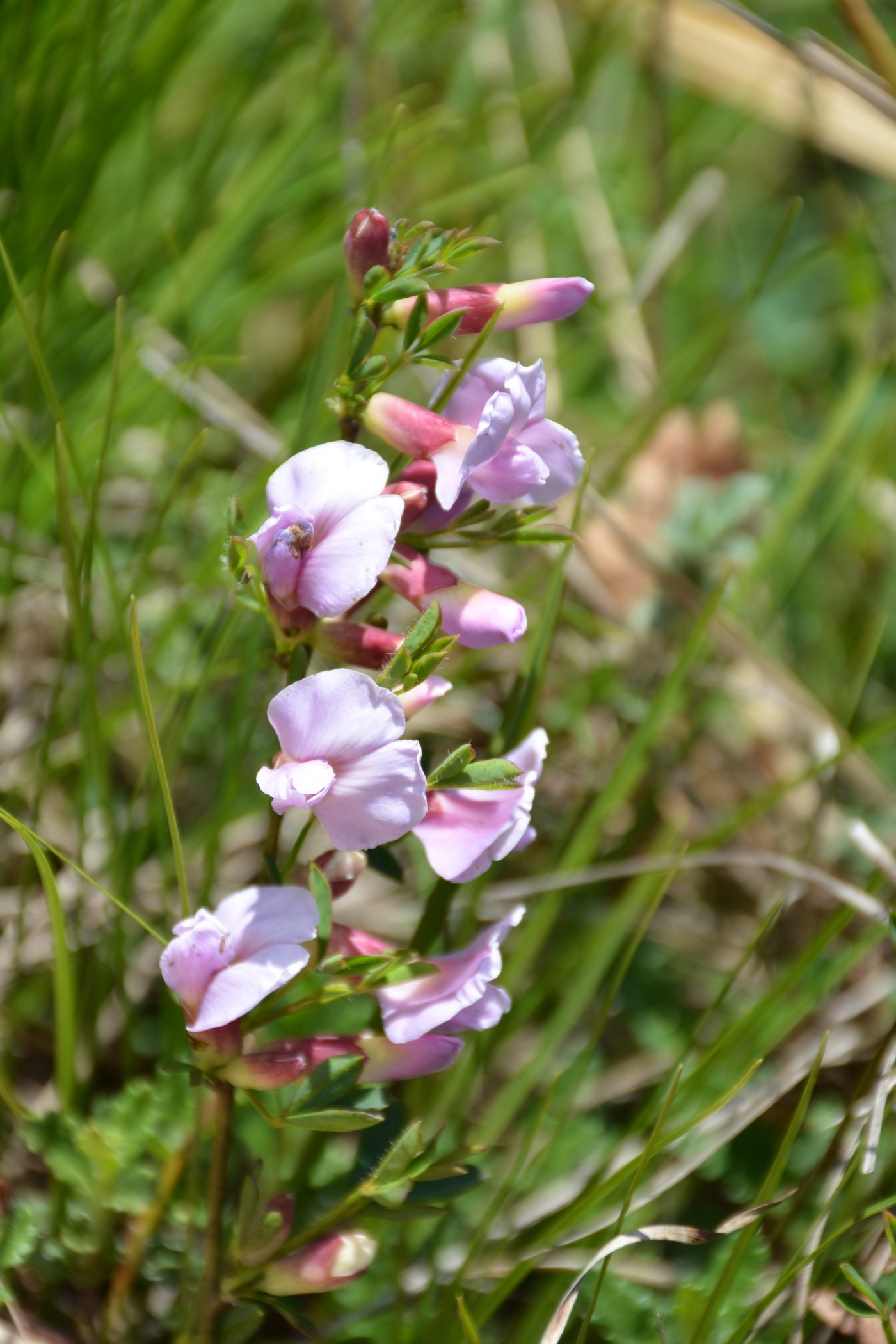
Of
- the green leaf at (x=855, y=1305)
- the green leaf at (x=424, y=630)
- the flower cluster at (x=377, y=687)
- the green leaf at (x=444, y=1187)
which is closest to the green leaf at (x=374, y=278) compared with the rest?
the flower cluster at (x=377, y=687)

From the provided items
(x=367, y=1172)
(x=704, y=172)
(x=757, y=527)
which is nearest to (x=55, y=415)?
(x=367, y=1172)

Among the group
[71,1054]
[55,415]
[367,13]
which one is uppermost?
[367,13]

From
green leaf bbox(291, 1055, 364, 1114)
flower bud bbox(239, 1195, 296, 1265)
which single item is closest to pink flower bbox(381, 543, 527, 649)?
green leaf bbox(291, 1055, 364, 1114)

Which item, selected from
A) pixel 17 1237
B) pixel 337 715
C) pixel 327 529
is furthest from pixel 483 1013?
pixel 17 1237

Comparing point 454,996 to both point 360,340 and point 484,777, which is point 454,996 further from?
point 360,340

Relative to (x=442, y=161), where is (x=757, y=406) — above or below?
below

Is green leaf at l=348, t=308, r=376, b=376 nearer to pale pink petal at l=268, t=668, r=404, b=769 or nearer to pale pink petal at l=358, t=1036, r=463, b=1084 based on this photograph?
pale pink petal at l=268, t=668, r=404, b=769

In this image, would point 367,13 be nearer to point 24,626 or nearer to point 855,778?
point 24,626
